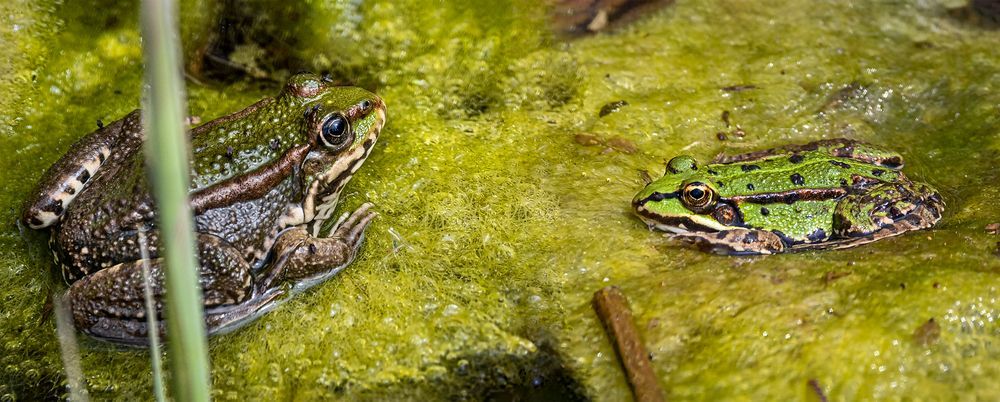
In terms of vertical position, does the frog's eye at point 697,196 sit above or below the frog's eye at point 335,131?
below

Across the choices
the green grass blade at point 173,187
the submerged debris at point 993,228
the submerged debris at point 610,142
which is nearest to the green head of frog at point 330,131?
the submerged debris at point 610,142

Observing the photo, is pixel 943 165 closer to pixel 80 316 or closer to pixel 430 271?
pixel 430 271

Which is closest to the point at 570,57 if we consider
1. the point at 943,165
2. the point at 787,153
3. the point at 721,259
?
the point at 787,153

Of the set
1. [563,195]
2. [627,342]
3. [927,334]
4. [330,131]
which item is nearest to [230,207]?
[330,131]

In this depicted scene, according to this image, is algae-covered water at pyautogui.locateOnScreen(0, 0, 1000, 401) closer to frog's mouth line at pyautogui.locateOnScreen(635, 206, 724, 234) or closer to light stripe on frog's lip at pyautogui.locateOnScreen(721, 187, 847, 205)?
frog's mouth line at pyautogui.locateOnScreen(635, 206, 724, 234)

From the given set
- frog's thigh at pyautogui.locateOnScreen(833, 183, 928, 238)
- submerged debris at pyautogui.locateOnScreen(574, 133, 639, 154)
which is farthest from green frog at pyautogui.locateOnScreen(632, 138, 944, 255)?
submerged debris at pyautogui.locateOnScreen(574, 133, 639, 154)

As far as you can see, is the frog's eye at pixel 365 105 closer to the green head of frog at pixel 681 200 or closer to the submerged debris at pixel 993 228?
the green head of frog at pixel 681 200

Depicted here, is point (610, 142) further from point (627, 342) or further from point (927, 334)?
point (927, 334)
